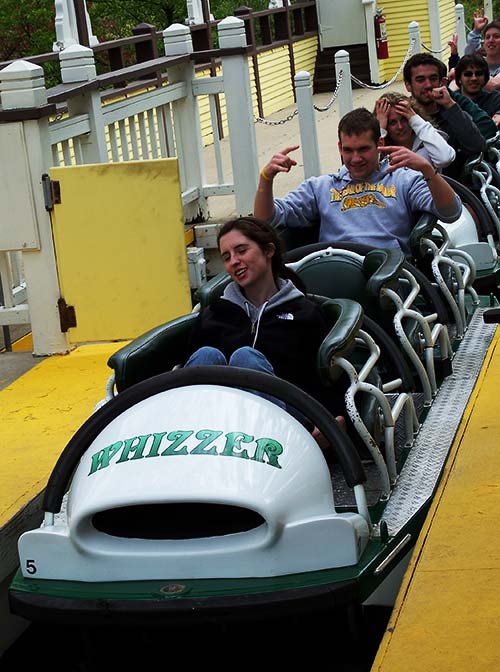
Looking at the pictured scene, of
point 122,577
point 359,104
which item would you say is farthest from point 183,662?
point 359,104

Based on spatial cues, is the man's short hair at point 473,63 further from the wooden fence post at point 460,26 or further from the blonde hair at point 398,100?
the wooden fence post at point 460,26

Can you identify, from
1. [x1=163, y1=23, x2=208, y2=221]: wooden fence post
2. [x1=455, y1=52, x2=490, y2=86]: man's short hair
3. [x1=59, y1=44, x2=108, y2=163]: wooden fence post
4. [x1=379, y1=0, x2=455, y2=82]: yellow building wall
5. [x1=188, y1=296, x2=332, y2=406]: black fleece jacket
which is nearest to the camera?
[x1=188, y1=296, x2=332, y2=406]: black fleece jacket

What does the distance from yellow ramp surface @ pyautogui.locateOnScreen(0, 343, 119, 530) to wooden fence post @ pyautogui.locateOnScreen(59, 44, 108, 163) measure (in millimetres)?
1846

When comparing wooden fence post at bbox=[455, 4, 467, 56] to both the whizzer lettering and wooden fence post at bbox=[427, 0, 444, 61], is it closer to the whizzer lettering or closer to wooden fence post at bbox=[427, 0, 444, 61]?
wooden fence post at bbox=[427, 0, 444, 61]

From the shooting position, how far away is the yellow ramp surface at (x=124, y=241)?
7.03 metres

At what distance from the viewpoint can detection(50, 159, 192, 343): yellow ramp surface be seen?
703cm

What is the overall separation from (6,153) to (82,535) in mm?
3403

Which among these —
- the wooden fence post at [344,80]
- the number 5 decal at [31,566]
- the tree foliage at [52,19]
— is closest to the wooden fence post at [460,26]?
the tree foliage at [52,19]

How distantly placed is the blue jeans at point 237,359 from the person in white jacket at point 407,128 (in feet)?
10.0

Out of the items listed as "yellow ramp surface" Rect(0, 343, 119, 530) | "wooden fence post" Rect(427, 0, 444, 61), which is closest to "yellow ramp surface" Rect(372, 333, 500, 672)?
"yellow ramp surface" Rect(0, 343, 119, 530)

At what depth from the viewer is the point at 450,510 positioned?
4.28 meters

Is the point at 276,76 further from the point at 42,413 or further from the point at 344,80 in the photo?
the point at 42,413

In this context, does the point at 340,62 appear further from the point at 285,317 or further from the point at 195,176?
the point at 285,317

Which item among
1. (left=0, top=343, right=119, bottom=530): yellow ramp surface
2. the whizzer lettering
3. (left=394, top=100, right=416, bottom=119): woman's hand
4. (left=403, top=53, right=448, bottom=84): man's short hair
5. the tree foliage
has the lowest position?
(left=0, top=343, right=119, bottom=530): yellow ramp surface
